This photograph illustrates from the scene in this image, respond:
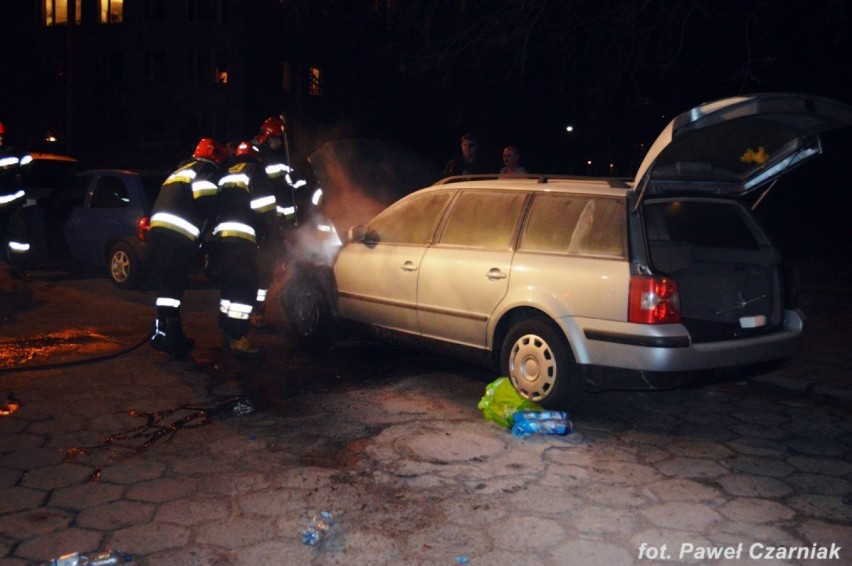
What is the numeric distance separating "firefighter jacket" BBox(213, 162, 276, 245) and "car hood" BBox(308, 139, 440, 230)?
276cm

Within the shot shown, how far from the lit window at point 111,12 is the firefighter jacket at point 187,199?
36985mm

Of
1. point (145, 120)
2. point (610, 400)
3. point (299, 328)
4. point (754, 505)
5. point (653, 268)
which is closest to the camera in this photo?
point (754, 505)

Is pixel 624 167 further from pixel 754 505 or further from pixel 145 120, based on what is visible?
pixel 754 505

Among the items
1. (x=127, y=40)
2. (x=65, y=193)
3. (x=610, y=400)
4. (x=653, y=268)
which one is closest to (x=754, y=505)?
(x=653, y=268)

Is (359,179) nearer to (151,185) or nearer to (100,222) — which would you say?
(151,185)

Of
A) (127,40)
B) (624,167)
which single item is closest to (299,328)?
(624,167)

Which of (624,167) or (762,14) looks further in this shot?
(624,167)

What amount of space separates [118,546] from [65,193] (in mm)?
8857

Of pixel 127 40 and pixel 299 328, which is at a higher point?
pixel 127 40

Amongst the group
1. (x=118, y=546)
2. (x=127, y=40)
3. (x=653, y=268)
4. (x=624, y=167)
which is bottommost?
(x=118, y=546)

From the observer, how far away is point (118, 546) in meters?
3.61

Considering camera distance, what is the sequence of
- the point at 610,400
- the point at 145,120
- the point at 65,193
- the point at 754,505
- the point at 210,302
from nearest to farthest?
1. the point at 754,505
2. the point at 610,400
3. the point at 210,302
4. the point at 65,193
5. the point at 145,120

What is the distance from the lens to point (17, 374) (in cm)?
636

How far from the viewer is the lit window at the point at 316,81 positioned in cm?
3537
